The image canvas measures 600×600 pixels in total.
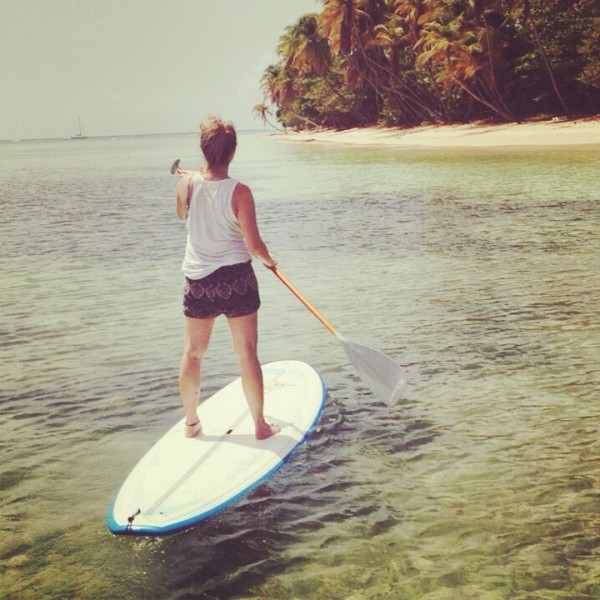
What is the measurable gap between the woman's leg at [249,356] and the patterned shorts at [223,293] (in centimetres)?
7

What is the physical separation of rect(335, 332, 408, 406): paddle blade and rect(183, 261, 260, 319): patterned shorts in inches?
33.0

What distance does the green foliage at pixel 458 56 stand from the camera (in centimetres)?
4181

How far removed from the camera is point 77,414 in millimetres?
5449

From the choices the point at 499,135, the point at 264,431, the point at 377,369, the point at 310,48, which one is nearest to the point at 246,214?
the point at 264,431

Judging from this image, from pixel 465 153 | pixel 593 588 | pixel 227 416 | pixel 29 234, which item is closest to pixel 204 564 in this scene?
pixel 227 416

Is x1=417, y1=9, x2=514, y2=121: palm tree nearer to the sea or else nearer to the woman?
the sea

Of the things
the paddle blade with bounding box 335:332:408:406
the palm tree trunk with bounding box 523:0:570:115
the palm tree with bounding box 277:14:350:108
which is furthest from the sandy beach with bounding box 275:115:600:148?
the paddle blade with bounding box 335:332:408:406

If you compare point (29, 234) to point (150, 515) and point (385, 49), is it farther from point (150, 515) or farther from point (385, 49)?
point (385, 49)

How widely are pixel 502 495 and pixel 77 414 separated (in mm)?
3169

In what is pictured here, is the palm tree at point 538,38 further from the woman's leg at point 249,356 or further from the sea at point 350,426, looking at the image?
the woman's leg at point 249,356

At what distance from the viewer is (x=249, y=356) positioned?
4.20 meters

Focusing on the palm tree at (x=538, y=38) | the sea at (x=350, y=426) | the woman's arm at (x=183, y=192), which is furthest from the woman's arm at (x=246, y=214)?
the palm tree at (x=538, y=38)

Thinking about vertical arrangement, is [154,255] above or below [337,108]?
below

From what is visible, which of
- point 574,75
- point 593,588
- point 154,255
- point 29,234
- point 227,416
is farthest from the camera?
point 574,75
